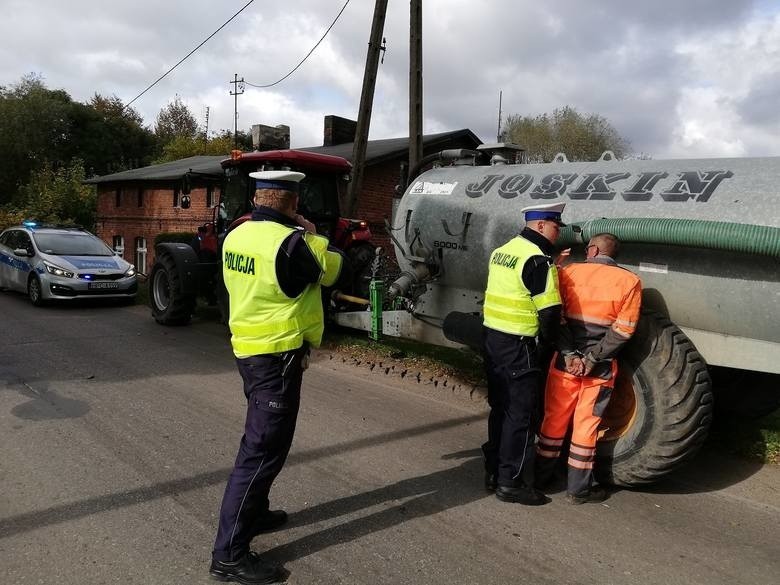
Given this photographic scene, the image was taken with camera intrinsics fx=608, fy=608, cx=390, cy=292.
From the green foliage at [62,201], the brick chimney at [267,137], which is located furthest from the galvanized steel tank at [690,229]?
the green foliage at [62,201]

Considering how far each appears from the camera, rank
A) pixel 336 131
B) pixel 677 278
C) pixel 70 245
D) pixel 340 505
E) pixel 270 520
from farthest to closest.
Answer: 1. pixel 336 131
2. pixel 70 245
3. pixel 677 278
4. pixel 340 505
5. pixel 270 520

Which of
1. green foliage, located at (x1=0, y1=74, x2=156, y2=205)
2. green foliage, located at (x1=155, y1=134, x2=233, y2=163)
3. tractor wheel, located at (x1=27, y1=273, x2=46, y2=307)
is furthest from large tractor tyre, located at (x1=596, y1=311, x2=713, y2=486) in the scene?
green foliage, located at (x1=155, y1=134, x2=233, y2=163)

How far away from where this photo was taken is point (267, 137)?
40.7 feet

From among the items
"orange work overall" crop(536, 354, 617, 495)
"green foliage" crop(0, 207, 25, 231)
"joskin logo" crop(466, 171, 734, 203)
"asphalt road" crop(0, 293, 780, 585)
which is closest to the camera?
"asphalt road" crop(0, 293, 780, 585)

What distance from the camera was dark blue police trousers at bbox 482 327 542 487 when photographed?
3734 millimetres

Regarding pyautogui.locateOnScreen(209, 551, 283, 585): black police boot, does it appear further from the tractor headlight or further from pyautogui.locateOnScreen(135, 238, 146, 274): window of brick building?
pyautogui.locateOnScreen(135, 238, 146, 274): window of brick building

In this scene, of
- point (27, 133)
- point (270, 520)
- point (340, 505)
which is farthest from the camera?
point (27, 133)

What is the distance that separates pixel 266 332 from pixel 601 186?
2882 millimetres

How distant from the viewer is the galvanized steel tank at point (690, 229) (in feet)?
12.0

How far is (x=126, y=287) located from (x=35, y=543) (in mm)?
9108

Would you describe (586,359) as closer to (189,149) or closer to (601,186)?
(601,186)

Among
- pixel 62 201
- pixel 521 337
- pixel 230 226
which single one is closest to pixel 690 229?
pixel 521 337

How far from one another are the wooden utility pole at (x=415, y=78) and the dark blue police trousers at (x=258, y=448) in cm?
731

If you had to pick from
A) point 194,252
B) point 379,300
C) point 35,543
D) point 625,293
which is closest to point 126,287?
point 194,252
